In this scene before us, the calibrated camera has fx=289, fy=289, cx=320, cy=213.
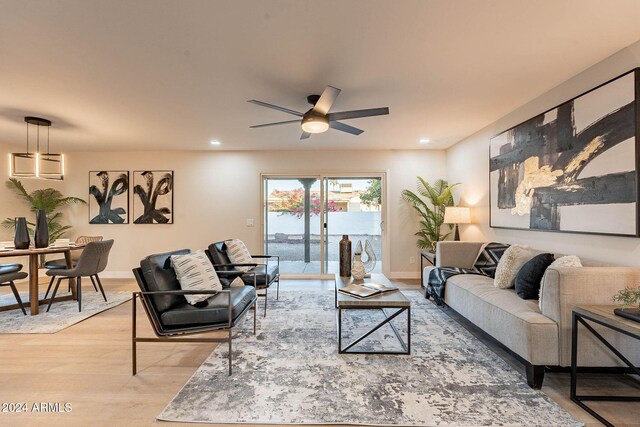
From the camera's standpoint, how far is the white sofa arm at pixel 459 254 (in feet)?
12.6

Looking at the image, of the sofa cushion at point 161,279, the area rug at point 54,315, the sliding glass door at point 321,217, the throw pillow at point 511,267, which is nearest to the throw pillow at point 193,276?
the sofa cushion at point 161,279

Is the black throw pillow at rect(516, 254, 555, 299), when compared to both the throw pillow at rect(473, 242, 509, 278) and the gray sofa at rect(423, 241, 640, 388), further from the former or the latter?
the throw pillow at rect(473, 242, 509, 278)

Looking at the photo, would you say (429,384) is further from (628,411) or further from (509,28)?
(509,28)

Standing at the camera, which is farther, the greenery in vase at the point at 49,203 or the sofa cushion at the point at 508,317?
the greenery in vase at the point at 49,203

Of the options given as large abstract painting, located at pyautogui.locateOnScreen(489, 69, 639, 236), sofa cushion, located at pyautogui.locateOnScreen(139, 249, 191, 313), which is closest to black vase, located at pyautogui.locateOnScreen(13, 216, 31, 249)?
sofa cushion, located at pyautogui.locateOnScreen(139, 249, 191, 313)

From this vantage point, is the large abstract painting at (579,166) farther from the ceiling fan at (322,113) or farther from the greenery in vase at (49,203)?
the greenery in vase at (49,203)

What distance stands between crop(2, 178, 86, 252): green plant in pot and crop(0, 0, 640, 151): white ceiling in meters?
2.10

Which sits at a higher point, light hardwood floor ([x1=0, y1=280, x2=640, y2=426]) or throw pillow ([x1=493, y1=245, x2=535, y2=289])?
throw pillow ([x1=493, y1=245, x2=535, y2=289])

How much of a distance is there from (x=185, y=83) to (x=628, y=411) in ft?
13.5

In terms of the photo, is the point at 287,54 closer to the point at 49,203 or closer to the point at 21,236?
the point at 21,236

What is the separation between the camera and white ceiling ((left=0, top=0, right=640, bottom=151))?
1789 mm

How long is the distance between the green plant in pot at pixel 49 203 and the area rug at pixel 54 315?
1541 millimetres

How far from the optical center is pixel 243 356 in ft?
7.94

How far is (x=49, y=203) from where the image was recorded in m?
5.41
